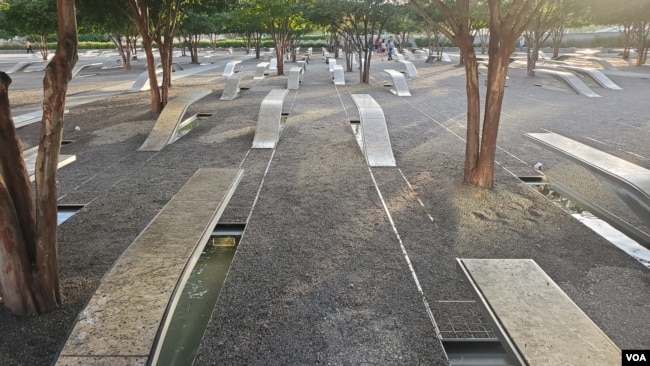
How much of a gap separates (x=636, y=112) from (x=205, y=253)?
1480 cm

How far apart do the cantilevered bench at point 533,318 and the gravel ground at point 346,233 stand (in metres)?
0.52

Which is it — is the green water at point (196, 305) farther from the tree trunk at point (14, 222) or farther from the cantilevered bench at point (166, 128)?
the cantilevered bench at point (166, 128)

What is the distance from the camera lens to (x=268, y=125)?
1147 centimetres

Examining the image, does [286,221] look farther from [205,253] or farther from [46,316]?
[46,316]

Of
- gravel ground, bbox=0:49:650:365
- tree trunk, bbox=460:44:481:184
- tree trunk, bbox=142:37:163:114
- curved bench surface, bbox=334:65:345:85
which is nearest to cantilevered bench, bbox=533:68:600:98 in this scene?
gravel ground, bbox=0:49:650:365

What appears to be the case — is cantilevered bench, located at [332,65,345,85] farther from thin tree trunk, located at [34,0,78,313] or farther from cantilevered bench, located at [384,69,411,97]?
thin tree trunk, located at [34,0,78,313]

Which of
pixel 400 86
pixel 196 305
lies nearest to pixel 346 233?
pixel 196 305

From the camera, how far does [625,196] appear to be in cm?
587

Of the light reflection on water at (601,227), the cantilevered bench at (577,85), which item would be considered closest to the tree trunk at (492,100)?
the light reflection on water at (601,227)

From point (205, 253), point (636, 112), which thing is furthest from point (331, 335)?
point (636, 112)

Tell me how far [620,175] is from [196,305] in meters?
5.74

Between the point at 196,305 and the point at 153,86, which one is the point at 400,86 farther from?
the point at 196,305

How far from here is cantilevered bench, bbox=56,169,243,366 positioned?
3.09 meters

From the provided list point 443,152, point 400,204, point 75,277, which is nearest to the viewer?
point 75,277
